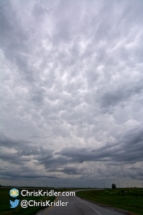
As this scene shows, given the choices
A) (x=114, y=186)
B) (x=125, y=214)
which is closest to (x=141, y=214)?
(x=125, y=214)

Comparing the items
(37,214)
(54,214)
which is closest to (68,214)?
(54,214)

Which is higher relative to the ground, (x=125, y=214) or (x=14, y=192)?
(x=14, y=192)

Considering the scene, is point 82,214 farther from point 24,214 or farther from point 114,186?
point 114,186

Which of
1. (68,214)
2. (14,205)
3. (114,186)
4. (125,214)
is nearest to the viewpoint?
(68,214)

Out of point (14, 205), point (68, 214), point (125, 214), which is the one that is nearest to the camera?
point (68, 214)

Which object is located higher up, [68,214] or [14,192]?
[14,192]

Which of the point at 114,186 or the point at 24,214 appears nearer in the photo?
the point at 24,214

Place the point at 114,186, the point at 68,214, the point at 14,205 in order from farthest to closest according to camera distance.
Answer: the point at 114,186 → the point at 14,205 → the point at 68,214

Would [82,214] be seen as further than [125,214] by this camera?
No

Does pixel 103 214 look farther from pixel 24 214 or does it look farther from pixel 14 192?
pixel 14 192

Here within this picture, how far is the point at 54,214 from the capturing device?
25.0 meters

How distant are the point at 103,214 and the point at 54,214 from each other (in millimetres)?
5200

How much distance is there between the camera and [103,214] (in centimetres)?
2584

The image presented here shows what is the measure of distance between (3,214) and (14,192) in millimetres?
2591
